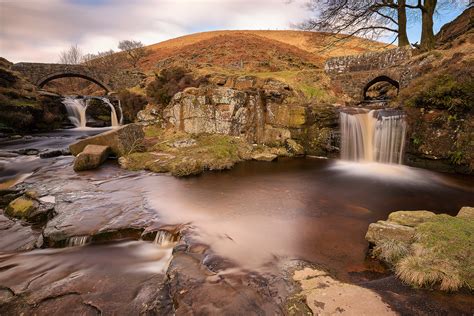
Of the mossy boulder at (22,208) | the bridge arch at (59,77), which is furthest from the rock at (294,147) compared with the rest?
the bridge arch at (59,77)

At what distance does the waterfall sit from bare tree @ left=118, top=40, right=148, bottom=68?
31.4 metres

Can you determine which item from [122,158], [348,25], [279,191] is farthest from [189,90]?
[348,25]

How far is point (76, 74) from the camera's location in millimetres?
24359

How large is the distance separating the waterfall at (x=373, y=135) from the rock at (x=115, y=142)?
8.34m

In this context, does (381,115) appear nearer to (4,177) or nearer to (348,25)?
(348,25)

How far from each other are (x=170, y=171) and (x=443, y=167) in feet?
29.3

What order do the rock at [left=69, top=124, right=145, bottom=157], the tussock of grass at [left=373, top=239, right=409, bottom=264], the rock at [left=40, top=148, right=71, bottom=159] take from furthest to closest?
1. the rock at [left=40, top=148, right=71, bottom=159]
2. the rock at [left=69, top=124, right=145, bottom=157]
3. the tussock of grass at [left=373, top=239, right=409, bottom=264]

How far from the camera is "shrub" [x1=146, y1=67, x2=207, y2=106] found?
1362cm

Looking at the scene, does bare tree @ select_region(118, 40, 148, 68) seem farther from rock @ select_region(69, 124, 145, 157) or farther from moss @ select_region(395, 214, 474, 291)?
moss @ select_region(395, 214, 474, 291)

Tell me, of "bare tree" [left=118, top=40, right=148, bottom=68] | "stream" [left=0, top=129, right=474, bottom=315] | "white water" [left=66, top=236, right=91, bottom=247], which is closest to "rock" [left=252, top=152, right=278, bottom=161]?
"stream" [left=0, top=129, right=474, bottom=315]

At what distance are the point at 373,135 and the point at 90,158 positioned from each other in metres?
9.92

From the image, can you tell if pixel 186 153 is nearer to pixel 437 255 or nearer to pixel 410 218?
pixel 410 218

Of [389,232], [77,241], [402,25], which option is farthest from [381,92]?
[77,241]

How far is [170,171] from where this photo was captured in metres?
8.57
